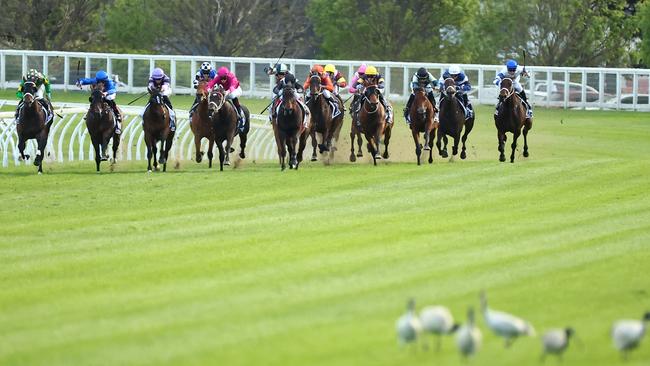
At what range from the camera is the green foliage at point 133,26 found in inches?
2785

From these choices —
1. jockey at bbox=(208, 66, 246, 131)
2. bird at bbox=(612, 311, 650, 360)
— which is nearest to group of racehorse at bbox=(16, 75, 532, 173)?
jockey at bbox=(208, 66, 246, 131)

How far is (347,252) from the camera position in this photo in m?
16.9

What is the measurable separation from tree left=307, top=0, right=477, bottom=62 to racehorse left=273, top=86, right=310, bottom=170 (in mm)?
42591

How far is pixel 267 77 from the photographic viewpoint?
5612 centimetres

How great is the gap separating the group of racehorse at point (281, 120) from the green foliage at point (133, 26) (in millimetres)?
40389

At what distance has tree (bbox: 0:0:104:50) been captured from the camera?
6925cm

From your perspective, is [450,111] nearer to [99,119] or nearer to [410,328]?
[99,119]

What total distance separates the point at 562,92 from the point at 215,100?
29.8 meters

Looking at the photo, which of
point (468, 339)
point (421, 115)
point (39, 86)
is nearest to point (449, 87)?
point (421, 115)

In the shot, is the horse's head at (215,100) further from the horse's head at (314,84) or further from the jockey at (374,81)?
the jockey at (374,81)

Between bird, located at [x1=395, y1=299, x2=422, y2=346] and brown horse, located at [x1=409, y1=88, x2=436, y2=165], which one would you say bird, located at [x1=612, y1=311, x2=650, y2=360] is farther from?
brown horse, located at [x1=409, y1=88, x2=436, y2=165]

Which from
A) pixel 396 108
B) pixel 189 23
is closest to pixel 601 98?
pixel 396 108

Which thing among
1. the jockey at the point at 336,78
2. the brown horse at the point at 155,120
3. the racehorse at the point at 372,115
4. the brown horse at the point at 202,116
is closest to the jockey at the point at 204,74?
the brown horse at the point at 202,116

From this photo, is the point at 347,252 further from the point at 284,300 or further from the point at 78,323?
the point at 78,323
